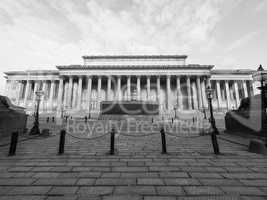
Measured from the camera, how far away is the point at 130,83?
4447 centimetres

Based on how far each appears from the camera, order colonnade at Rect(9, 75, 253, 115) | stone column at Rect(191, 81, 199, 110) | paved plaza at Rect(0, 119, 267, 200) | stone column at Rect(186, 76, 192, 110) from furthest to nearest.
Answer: stone column at Rect(186, 76, 192, 110)
colonnade at Rect(9, 75, 253, 115)
stone column at Rect(191, 81, 199, 110)
paved plaza at Rect(0, 119, 267, 200)

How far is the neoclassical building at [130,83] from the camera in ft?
135

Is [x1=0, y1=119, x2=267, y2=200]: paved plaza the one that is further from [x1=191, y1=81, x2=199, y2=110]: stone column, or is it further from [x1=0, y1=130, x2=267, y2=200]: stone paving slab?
[x1=191, y1=81, x2=199, y2=110]: stone column

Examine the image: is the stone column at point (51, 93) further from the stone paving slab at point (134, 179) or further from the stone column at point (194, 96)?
the stone paving slab at point (134, 179)

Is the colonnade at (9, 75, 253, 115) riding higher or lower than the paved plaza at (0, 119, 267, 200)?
higher

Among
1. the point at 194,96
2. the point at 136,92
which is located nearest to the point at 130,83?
the point at 136,92

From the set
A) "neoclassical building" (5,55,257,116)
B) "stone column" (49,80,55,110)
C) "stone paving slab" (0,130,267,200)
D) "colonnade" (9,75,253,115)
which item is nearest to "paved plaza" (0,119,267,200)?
Result: "stone paving slab" (0,130,267,200)

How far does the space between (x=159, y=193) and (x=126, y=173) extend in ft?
4.17

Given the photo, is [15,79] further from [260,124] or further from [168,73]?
[260,124]

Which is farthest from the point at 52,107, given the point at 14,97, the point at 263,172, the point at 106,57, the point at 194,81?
the point at 263,172

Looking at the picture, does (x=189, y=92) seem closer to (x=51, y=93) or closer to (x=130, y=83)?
(x=130, y=83)

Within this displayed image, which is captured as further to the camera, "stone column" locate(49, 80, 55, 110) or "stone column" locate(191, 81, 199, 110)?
"stone column" locate(49, 80, 55, 110)

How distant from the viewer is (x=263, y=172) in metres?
3.91

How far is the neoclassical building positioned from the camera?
135ft
